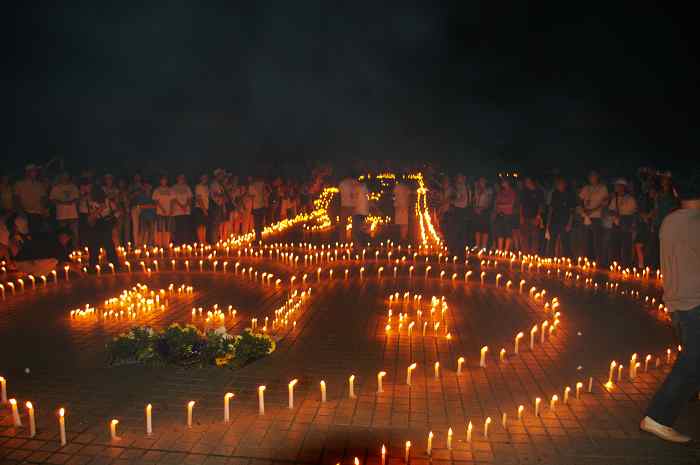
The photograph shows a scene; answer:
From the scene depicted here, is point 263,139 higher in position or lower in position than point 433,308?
higher

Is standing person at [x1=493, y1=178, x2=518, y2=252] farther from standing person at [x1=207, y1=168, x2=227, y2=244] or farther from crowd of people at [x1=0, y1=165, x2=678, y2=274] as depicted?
standing person at [x1=207, y1=168, x2=227, y2=244]

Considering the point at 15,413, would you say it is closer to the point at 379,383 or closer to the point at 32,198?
the point at 379,383

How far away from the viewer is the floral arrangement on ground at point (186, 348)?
729 cm

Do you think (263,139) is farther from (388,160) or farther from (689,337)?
(689,337)

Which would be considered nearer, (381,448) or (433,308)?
(381,448)

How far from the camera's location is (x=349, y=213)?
1870 centimetres

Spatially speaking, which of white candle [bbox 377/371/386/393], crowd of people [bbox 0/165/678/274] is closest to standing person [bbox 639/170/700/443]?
white candle [bbox 377/371/386/393]

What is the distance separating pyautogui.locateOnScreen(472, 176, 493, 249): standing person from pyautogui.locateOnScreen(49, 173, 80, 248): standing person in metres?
10.9

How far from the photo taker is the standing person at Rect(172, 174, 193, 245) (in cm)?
1680

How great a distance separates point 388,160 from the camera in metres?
42.4

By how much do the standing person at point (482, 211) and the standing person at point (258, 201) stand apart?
289 inches

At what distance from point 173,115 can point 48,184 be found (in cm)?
1554

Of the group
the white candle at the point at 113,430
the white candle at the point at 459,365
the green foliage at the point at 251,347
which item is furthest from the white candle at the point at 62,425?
the white candle at the point at 459,365

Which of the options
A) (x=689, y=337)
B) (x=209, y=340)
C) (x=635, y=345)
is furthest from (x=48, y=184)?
(x=689, y=337)
